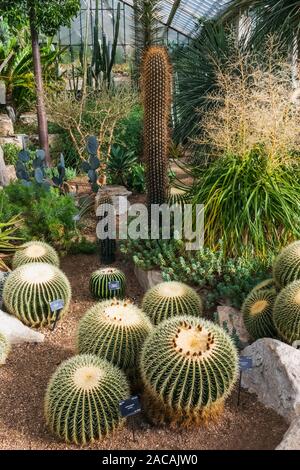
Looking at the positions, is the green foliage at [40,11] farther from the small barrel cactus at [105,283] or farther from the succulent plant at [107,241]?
the small barrel cactus at [105,283]

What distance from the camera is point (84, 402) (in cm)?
282

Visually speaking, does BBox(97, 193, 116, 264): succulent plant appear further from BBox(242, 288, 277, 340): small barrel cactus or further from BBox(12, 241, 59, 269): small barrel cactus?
BBox(242, 288, 277, 340): small barrel cactus

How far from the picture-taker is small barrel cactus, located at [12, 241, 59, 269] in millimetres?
4766

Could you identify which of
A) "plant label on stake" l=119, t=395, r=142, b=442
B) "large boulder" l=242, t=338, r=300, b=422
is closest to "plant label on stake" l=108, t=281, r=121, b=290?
"large boulder" l=242, t=338, r=300, b=422

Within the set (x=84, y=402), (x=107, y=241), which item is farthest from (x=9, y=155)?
(x=84, y=402)

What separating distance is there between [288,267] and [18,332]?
1.98 meters

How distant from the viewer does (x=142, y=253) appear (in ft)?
17.0

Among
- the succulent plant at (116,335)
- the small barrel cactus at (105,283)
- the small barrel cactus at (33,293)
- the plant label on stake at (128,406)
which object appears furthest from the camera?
the small barrel cactus at (105,283)

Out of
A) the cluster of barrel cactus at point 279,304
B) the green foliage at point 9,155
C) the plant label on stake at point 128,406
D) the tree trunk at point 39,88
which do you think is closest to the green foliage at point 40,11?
the tree trunk at point 39,88

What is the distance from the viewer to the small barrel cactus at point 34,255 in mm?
4766

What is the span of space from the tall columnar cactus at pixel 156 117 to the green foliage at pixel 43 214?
0.86 m

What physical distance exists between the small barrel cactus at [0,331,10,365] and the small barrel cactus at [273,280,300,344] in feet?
5.81
